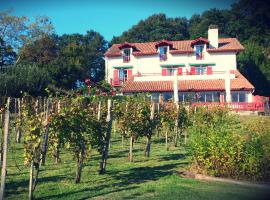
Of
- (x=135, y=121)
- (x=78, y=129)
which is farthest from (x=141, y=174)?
(x=135, y=121)

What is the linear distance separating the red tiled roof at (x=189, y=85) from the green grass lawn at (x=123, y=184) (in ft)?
92.3

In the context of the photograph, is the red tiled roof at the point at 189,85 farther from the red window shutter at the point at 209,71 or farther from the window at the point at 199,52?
the window at the point at 199,52

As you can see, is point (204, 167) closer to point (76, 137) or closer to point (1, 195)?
point (76, 137)

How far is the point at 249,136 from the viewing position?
34.4 ft

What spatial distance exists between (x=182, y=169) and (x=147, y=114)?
11.3 feet

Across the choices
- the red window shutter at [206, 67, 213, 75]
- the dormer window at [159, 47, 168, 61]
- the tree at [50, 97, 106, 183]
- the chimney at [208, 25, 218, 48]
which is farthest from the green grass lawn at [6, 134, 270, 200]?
the chimney at [208, 25, 218, 48]

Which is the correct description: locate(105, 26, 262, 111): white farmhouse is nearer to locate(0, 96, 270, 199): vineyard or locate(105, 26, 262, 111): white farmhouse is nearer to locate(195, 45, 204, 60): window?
locate(195, 45, 204, 60): window

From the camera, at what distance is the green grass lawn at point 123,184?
335 inches

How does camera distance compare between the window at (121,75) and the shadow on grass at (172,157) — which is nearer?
the shadow on grass at (172,157)

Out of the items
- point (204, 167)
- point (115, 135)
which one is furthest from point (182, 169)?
point (115, 135)

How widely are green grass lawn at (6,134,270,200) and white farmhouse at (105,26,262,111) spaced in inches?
1105

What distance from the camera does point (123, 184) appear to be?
9.59 meters

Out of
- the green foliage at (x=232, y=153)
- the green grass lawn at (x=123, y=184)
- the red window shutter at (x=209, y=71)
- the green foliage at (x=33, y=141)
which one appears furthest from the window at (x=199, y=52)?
the green foliage at (x=33, y=141)

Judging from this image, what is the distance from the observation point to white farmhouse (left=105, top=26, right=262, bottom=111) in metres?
40.6
